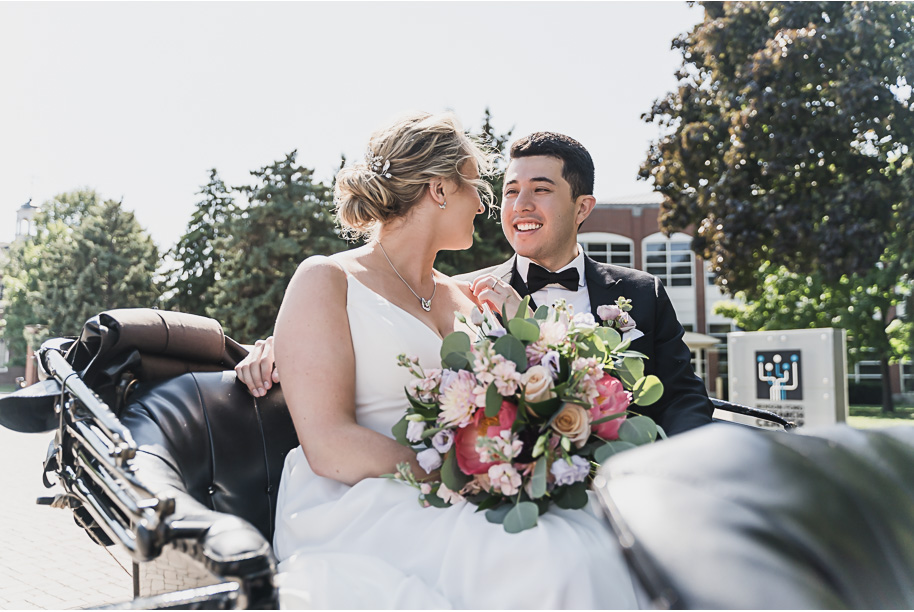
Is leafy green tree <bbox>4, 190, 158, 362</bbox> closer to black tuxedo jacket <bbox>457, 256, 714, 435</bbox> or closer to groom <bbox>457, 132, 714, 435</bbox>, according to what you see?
groom <bbox>457, 132, 714, 435</bbox>

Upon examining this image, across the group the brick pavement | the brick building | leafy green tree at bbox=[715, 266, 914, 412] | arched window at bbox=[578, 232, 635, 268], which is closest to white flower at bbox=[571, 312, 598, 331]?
the brick pavement

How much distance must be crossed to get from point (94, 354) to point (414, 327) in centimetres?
111

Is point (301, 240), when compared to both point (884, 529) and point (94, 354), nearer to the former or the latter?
point (94, 354)

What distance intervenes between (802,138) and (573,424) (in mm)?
13412

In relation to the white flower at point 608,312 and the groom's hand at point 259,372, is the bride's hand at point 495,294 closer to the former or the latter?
the white flower at point 608,312

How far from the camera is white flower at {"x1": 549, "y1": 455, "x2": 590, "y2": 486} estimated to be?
1.85 m

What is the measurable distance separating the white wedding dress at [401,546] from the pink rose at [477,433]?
0.48 feet

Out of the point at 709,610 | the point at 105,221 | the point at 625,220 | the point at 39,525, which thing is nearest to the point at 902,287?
the point at 625,220

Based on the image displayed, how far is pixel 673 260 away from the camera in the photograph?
3403cm

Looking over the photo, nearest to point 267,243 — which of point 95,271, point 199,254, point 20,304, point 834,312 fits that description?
point 199,254

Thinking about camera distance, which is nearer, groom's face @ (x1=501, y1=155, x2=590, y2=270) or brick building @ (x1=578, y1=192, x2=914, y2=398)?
groom's face @ (x1=501, y1=155, x2=590, y2=270)

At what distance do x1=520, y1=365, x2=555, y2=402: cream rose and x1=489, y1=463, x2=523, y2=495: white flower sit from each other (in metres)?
0.19

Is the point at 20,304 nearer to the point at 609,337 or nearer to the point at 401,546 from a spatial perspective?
the point at 401,546

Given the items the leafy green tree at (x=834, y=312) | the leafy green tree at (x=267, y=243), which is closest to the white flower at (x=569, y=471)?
the leafy green tree at (x=267, y=243)
